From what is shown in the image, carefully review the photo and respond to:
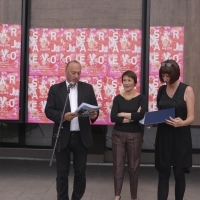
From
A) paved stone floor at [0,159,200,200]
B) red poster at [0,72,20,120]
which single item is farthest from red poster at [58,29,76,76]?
paved stone floor at [0,159,200,200]

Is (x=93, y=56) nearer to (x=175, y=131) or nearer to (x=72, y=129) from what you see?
(x=72, y=129)

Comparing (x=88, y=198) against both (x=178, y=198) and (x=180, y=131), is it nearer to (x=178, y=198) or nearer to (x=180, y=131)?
(x=178, y=198)

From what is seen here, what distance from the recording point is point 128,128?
493cm

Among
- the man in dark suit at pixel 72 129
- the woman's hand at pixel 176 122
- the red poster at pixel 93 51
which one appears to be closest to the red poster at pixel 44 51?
the red poster at pixel 93 51

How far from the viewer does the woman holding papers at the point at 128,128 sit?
4.90m

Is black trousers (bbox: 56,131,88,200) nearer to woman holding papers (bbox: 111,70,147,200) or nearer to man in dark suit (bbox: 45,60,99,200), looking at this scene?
man in dark suit (bbox: 45,60,99,200)

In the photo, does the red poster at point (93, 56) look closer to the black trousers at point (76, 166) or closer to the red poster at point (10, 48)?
the red poster at point (10, 48)

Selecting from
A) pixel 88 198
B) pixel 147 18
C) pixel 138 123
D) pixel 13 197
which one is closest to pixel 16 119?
pixel 13 197

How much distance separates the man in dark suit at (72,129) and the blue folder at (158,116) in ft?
2.13

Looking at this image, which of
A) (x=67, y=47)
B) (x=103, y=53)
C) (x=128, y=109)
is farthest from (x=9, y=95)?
(x=128, y=109)

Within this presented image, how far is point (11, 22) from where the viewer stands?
618 cm

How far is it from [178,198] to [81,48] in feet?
9.64

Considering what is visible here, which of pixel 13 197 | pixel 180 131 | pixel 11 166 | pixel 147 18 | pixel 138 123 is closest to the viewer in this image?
pixel 180 131

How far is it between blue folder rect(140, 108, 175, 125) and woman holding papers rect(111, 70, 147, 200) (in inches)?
15.1
